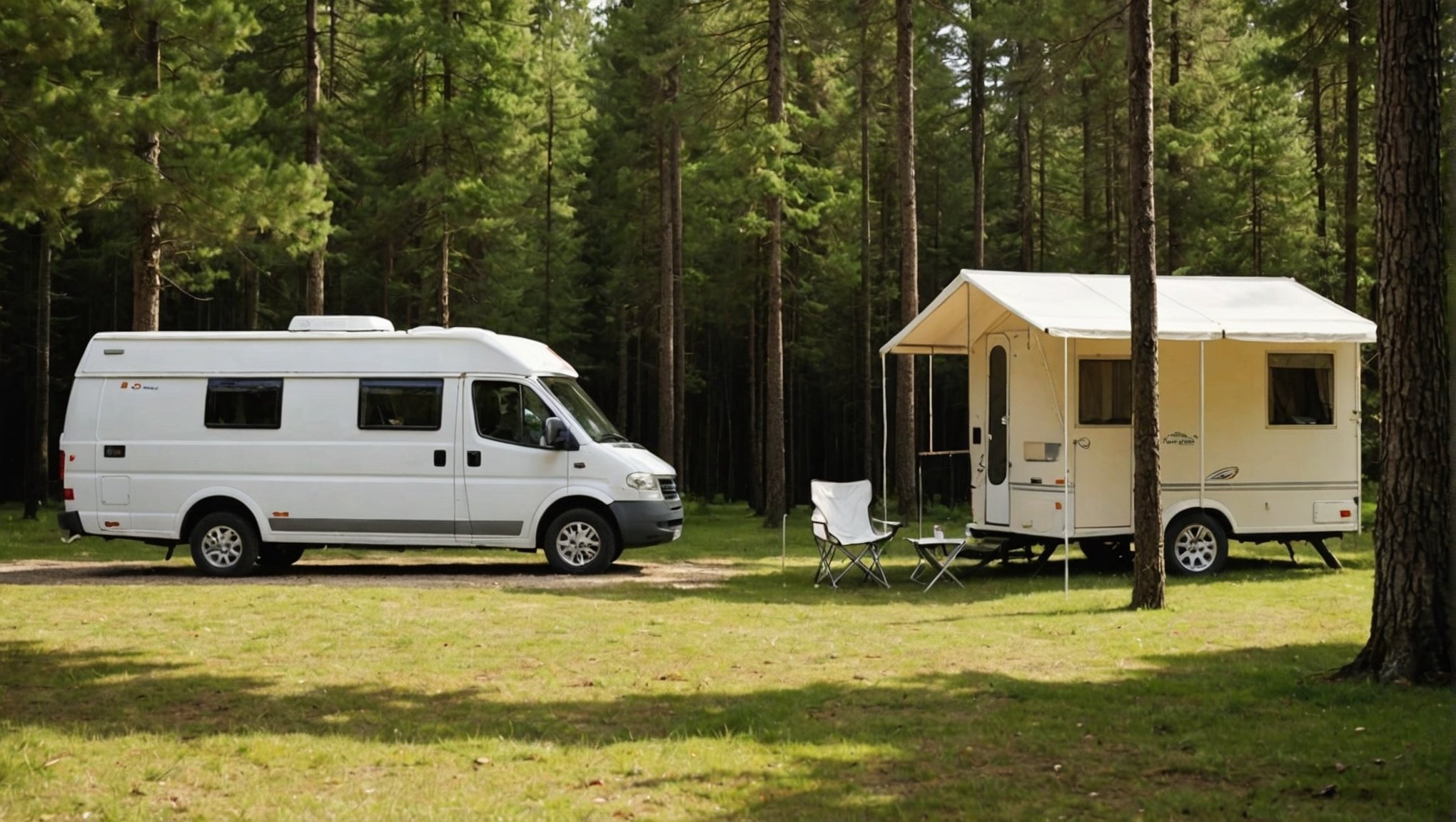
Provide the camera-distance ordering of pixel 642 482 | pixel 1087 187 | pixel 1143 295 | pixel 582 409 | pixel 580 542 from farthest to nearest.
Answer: pixel 1087 187 → pixel 582 409 → pixel 580 542 → pixel 642 482 → pixel 1143 295

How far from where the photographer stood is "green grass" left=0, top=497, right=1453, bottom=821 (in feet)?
17.4

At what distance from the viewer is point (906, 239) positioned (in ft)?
66.5

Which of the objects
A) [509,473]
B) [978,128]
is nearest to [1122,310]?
[509,473]

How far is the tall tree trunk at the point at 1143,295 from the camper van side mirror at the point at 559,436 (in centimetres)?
553

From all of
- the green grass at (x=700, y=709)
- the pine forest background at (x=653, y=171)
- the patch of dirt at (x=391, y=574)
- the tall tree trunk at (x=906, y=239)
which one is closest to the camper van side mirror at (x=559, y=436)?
the patch of dirt at (x=391, y=574)

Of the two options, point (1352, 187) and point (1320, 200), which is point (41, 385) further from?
point (1320, 200)

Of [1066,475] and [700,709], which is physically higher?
[1066,475]

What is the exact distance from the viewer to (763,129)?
21.1m

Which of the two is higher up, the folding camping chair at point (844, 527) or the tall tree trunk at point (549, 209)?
the tall tree trunk at point (549, 209)

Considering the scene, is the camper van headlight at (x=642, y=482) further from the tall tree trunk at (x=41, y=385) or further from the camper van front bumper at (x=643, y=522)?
the tall tree trunk at (x=41, y=385)

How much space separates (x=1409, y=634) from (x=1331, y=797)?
236 centimetres

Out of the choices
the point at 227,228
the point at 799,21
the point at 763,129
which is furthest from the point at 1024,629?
the point at 799,21

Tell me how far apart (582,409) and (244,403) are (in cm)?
342

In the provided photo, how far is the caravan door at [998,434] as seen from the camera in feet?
46.3
